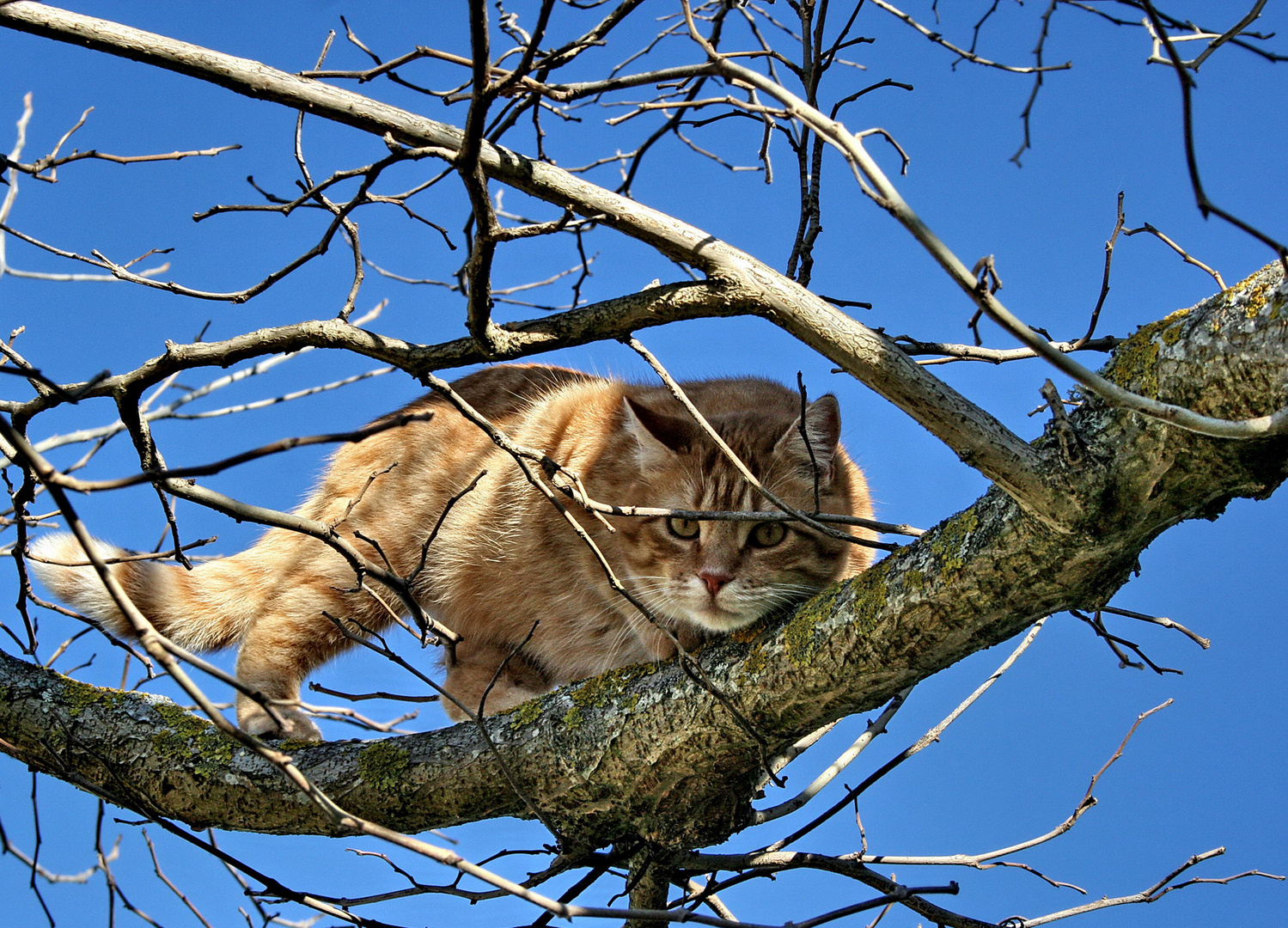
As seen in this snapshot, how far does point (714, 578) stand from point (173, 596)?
2129mm

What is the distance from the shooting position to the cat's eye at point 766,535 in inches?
114

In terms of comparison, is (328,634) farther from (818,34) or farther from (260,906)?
(818,34)

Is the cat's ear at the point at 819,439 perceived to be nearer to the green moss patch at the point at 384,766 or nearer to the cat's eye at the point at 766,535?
the cat's eye at the point at 766,535

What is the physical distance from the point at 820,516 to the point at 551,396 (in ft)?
6.47

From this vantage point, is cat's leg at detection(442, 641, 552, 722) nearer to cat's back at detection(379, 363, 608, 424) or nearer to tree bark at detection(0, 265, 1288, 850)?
cat's back at detection(379, 363, 608, 424)

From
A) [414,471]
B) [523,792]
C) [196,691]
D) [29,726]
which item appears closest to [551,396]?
[414,471]

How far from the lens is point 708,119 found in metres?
2.53

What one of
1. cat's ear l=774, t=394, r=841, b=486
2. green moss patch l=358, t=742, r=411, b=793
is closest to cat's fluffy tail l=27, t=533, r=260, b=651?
green moss patch l=358, t=742, r=411, b=793

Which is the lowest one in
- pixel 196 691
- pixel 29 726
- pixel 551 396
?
pixel 196 691

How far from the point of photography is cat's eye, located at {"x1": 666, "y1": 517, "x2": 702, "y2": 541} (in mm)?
2934

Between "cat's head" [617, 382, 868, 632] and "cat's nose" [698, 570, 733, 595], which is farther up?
"cat's head" [617, 382, 868, 632]

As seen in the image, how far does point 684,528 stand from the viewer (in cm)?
296

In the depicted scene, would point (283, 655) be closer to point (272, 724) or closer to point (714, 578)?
point (272, 724)

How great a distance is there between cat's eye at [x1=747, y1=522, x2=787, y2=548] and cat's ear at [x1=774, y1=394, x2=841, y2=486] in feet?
0.67
